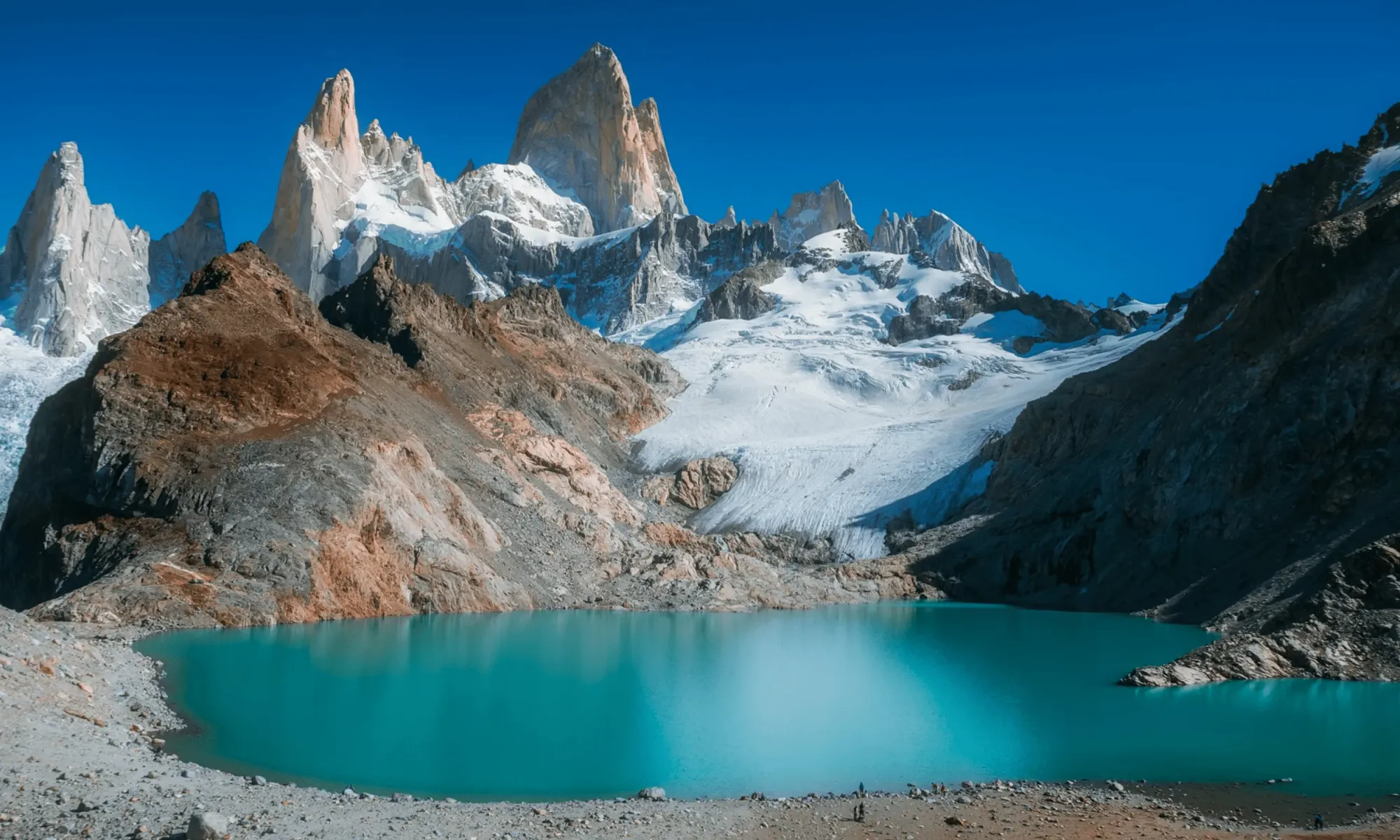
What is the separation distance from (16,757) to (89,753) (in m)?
1.21

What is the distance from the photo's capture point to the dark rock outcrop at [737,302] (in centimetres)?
17050

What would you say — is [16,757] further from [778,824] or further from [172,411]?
[172,411]

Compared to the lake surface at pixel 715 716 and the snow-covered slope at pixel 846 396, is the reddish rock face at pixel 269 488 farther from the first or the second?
the snow-covered slope at pixel 846 396

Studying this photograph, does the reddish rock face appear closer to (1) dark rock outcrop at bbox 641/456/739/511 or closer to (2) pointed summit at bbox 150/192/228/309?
(1) dark rock outcrop at bbox 641/456/739/511

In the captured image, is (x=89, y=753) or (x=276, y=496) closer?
(x=89, y=753)

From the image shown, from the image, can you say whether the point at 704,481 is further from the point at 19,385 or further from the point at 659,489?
the point at 19,385

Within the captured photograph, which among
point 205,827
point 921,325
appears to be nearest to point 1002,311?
point 921,325

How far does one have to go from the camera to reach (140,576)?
36.2 m

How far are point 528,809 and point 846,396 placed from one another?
11577cm

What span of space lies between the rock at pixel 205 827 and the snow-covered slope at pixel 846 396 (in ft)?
228

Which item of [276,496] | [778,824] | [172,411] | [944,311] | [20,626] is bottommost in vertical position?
[778,824]

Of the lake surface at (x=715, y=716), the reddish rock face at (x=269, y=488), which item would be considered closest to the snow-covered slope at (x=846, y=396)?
the reddish rock face at (x=269, y=488)

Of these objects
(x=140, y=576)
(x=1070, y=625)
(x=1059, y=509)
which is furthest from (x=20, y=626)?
(x=1059, y=509)

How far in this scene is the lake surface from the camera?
1750 centimetres
